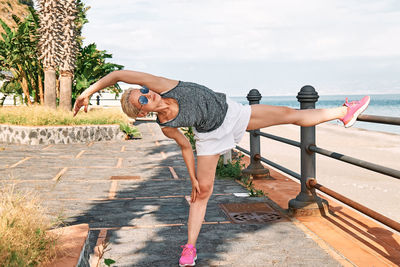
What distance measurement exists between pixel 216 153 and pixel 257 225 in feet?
4.54

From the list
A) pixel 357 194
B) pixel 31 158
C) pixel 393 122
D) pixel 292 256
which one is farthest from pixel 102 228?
pixel 31 158

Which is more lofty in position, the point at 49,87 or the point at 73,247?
the point at 49,87

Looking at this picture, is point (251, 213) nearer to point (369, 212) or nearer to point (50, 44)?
point (369, 212)

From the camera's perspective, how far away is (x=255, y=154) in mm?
6316

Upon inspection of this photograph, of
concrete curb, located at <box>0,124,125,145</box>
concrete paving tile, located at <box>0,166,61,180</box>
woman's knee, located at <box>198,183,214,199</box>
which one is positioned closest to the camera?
woman's knee, located at <box>198,183,214,199</box>

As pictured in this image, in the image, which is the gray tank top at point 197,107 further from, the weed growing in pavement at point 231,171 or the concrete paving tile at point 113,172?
the concrete paving tile at point 113,172

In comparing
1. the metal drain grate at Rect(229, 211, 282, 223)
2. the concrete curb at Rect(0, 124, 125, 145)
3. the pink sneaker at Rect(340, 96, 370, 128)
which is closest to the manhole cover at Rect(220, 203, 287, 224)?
the metal drain grate at Rect(229, 211, 282, 223)

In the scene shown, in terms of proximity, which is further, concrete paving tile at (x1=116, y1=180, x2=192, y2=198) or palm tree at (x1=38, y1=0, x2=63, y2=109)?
palm tree at (x1=38, y1=0, x2=63, y2=109)

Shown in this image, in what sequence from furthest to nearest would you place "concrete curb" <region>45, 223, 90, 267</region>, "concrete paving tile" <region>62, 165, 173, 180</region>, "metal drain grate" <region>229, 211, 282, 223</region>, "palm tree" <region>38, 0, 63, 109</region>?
"palm tree" <region>38, 0, 63, 109</region> < "concrete paving tile" <region>62, 165, 173, 180</region> < "metal drain grate" <region>229, 211, 282, 223</region> < "concrete curb" <region>45, 223, 90, 267</region>

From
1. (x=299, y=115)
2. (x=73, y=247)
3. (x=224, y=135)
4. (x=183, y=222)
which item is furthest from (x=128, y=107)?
(x=183, y=222)

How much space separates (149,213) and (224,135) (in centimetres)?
185

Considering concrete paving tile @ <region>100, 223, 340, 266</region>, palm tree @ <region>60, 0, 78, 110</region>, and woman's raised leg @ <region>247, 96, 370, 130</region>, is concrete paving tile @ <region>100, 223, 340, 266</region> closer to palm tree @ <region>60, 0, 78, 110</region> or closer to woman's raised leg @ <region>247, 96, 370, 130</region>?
woman's raised leg @ <region>247, 96, 370, 130</region>

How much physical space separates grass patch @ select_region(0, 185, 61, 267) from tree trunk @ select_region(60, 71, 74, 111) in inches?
460

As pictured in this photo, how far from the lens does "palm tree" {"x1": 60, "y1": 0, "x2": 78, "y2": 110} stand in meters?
13.9
